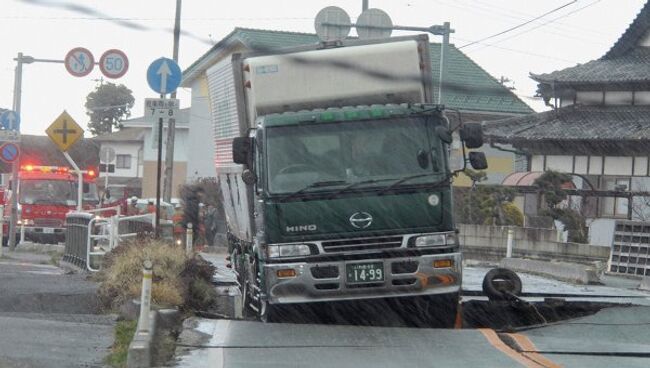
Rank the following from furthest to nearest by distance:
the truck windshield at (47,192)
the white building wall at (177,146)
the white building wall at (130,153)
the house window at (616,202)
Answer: the white building wall at (130,153)
the white building wall at (177,146)
the truck windshield at (47,192)
the house window at (616,202)

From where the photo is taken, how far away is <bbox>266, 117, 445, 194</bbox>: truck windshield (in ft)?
40.2

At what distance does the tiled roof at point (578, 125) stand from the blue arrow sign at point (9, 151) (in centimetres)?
1645

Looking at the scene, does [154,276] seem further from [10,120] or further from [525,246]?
[525,246]

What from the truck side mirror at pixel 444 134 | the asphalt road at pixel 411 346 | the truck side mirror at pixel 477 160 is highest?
the truck side mirror at pixel 444 134

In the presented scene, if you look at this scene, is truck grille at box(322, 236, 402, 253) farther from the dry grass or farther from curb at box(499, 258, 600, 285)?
curb at box(499, 258, 600, 285)

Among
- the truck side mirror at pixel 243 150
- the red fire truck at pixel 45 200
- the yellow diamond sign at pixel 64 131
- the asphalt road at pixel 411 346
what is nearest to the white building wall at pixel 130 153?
the red fire truck at pixel 45 200

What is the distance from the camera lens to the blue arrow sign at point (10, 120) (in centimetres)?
2858

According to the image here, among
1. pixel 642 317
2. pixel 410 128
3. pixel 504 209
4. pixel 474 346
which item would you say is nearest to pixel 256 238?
pixel 410 128

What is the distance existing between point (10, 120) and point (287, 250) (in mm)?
18514

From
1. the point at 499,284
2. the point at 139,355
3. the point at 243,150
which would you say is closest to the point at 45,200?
the point at 499,284

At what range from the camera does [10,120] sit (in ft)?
94.2

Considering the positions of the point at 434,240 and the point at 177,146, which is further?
the point at 177,146

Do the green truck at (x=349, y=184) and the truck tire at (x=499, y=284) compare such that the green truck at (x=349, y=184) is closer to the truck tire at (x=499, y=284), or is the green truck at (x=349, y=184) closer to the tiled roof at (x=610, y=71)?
the truck tire at (x=499, y=284)

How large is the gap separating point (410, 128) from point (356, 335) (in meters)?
2.49
